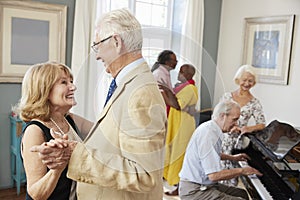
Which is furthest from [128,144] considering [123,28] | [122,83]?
[123,28]

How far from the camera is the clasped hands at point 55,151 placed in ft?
2.58

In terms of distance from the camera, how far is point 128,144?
2.67ft

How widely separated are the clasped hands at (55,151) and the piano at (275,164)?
1335 mm

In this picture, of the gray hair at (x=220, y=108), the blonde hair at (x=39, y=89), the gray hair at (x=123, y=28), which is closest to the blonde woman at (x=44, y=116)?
the blonde hair at (x=39, y=89)

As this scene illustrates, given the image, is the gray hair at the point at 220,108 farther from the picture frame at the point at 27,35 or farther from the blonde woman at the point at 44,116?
the picture frame at the point at 27,35

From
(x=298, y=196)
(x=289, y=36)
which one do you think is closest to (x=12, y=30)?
(x=298, y=196)

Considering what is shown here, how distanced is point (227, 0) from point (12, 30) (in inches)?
115

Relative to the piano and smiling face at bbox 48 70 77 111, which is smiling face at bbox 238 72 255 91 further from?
smiling face at bbox 48 70 77 111

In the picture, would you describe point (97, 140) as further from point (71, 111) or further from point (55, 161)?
point (71, 111)

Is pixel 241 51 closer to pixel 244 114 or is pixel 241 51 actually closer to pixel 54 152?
pixel 244 114

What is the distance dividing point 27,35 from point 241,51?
8.89ft

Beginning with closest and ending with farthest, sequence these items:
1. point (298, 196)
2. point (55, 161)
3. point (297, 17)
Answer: point (55, 161) < point (298, 196) < point (297, 17)

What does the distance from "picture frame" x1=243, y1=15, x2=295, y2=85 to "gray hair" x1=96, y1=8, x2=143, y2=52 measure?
3281mm

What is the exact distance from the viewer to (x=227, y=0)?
14.7ft
